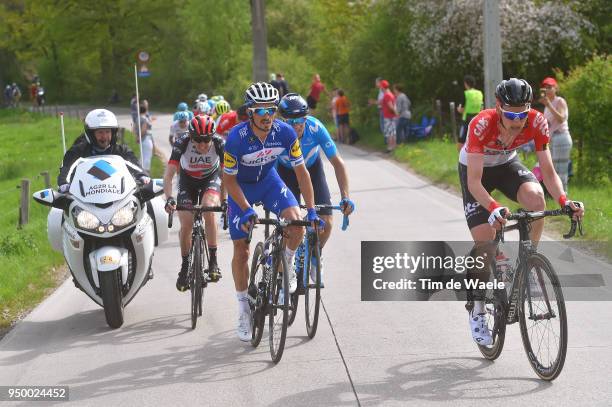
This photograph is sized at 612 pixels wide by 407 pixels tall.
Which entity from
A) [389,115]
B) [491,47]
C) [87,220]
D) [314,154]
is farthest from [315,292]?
[389,115]

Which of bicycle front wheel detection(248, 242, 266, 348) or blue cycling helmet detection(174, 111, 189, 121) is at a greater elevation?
blue cycling helmet detection(174, 111, 189, 121)

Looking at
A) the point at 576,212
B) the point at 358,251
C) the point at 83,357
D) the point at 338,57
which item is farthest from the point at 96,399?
→ the point at 338,57

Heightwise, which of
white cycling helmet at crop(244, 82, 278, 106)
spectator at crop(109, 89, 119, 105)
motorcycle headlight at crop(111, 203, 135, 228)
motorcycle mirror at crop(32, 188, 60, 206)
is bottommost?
spectator at crop(109, 89, 119, 105)

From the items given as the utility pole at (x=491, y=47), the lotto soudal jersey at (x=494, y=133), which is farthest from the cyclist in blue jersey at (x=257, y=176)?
the utility pole at (x=491, y=47)

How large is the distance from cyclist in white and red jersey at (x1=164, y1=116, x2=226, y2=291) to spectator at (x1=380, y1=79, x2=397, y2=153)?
15.6 meters

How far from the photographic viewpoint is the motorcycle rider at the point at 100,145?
9508 mm

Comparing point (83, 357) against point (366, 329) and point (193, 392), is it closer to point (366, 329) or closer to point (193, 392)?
point (193, 392)

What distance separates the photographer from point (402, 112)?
1016 inches

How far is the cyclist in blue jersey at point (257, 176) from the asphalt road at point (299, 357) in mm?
659

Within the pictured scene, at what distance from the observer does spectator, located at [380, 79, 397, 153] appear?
83.3ft

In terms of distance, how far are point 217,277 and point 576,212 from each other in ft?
13.2

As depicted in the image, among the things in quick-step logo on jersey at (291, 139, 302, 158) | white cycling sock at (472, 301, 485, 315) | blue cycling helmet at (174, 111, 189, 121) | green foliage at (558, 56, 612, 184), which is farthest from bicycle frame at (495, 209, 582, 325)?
green foliage at (558, 56, 612, 184)

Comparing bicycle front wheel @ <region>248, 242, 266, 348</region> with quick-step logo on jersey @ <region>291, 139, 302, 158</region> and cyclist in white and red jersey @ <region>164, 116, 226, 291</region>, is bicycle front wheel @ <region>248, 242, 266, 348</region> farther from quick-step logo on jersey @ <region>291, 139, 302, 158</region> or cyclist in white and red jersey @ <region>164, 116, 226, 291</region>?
cyclist in white and red jersey @ <region>164, 116, 226, 291</region>

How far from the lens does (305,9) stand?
52.4 meters
